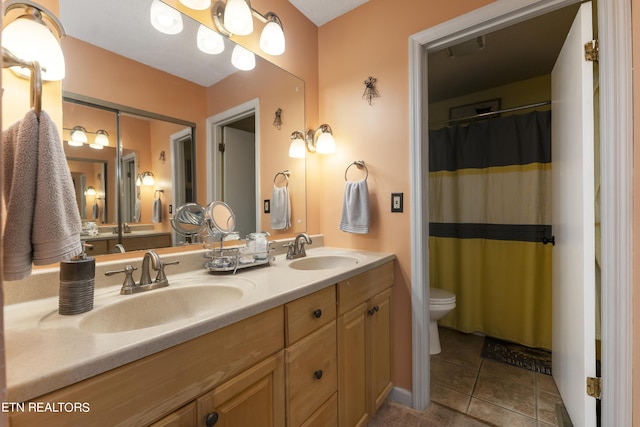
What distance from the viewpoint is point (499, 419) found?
1.40 m

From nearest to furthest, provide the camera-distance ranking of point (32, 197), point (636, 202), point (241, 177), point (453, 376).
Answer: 1. point (32, 197)
2. point (636, 202)
3. point (241, 177)
4. point (453, 376)

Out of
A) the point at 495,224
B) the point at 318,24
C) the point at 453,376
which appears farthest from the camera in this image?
the point at 495,224

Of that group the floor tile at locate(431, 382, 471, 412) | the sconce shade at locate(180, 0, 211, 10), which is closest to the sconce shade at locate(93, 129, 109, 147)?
the sconce shade at locate(180, 0, 211, 10)

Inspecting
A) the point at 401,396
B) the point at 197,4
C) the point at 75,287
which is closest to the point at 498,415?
the point at 401,396

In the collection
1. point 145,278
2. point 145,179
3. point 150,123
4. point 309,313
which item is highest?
point 150,123

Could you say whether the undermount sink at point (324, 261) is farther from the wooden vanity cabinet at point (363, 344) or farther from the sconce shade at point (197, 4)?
the sconce shade at point (197, 4)

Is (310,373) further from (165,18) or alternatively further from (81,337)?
(165,18)

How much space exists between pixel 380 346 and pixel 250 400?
32.6 inches

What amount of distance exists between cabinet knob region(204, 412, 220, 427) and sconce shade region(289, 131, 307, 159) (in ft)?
4.49

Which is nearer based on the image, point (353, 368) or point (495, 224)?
point (353, 368)

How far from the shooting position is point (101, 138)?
103 centimetres

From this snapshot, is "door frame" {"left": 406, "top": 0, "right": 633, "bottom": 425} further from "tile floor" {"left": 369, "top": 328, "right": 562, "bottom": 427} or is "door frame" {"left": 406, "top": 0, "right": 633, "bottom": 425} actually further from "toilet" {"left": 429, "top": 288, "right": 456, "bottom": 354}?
"toilet" {"left": 429, "top": 288, "right": 456, "bottom": 354}

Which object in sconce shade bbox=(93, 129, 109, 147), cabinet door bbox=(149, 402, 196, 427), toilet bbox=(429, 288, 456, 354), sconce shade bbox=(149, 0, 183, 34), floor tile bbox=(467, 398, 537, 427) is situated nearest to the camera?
cabinet door bbox=(149, 402, 196, 427)

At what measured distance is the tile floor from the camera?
55.0 inches
